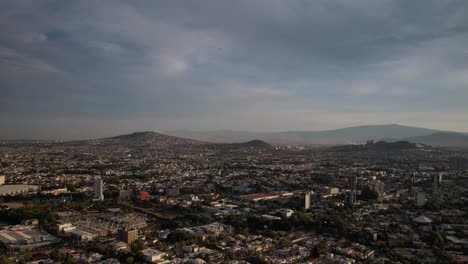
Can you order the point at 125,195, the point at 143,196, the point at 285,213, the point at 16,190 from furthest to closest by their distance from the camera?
the point at 16,190, the point at 125,195, the point at 143,196, the point at 285,213

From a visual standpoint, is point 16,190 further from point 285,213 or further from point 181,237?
point 285,213

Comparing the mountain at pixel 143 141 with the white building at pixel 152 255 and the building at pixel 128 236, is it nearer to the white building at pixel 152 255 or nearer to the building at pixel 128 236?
the building at pixel 128 236

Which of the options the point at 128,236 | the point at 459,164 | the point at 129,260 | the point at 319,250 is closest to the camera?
the point at 129,260

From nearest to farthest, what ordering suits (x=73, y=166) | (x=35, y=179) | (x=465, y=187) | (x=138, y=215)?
(x=138, y=215), (x=465, y=187), (x=35, y=179), (x=73, y=166)

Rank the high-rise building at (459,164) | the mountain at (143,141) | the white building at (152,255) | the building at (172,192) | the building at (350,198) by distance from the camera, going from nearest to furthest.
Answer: the white building at (152,255), the building at (350,198), the building at (172,192), the high-rise building at (459,164), the mountain at (143,141)

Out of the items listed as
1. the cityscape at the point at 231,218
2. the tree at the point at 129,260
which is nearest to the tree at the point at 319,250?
the cityscape at the point at 231,218

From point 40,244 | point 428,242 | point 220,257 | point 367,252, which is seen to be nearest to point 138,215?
point 40,244

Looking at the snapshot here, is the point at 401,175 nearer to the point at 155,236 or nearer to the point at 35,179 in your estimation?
the point at 155,236

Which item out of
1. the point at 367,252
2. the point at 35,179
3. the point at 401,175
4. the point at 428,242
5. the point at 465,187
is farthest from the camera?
the point at 401,175

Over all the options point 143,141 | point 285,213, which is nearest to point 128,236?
point 285,213

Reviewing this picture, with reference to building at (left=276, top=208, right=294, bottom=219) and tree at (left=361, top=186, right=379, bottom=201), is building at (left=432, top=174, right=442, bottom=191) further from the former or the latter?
building at (left=276, top=208, right=294, bottom=219)

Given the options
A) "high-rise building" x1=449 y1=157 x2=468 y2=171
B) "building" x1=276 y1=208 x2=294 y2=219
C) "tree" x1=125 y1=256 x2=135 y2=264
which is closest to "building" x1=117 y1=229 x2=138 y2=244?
"tree" x1=125 y1=256 x2=135 y2=264
